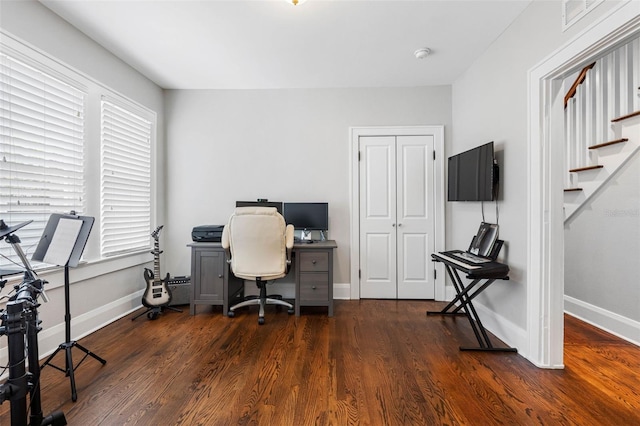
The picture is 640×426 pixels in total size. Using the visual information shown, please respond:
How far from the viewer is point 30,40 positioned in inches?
80.8

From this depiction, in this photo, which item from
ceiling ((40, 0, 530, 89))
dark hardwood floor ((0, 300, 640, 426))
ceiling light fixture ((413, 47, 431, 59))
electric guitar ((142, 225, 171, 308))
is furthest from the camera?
electric guitar ((142, 225, 171, 308))

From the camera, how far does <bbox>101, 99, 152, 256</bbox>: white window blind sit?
9.09 ft

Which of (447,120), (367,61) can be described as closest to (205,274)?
(367,61)

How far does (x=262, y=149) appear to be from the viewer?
3.61m

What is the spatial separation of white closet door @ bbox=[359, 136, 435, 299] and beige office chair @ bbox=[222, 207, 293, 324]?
1.19 meters

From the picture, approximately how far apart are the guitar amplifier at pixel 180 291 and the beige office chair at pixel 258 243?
2.85ft

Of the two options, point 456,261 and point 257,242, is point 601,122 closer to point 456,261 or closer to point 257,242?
point 456,261

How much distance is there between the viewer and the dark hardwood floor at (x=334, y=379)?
1544 millimetres

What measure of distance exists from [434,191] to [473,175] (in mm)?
802

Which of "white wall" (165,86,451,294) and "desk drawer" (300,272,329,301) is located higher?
"white wall" (165,86,451,294)

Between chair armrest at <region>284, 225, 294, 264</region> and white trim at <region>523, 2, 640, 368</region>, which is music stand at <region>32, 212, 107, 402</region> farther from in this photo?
white trim at <region>523, 2, 640, 368</region>

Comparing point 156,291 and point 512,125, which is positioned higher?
point 512,125

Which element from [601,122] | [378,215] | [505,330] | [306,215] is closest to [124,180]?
[306,215]

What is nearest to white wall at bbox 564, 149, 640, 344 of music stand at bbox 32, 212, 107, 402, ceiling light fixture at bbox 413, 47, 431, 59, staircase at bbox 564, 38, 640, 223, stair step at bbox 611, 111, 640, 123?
staircase at bbox 564, 38, 640, 223
